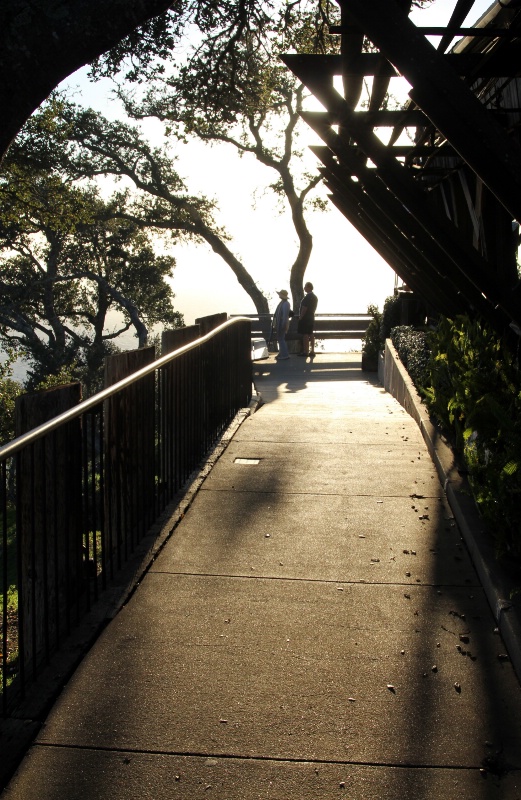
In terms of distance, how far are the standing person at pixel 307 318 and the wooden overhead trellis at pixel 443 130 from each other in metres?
9.08

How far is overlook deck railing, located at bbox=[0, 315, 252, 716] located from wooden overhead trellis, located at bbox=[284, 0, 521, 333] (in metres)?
2.41

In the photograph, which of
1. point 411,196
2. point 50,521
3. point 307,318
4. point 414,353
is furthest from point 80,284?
point 50,521

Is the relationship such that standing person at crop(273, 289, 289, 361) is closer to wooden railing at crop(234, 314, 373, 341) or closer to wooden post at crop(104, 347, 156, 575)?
wooden railing at crop(234, 314, 373, 341)

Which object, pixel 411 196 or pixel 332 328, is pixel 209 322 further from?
pixel 332 328

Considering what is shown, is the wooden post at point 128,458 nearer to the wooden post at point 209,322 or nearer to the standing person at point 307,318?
the wooden post at point 209,322

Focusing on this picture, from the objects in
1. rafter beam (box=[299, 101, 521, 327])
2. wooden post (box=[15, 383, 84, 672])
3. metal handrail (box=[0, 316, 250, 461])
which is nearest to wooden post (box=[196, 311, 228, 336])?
metal handrail (box=[0, 316, 250, 461])

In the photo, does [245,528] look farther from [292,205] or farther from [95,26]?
[292,205]

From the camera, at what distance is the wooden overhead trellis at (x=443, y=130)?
534 cm

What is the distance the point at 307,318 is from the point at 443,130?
21.0 m

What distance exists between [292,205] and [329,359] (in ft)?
47.7

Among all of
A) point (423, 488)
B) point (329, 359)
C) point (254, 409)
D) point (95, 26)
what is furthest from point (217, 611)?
point (329, 359)

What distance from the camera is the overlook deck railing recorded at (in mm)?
4352

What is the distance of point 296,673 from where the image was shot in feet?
13.8

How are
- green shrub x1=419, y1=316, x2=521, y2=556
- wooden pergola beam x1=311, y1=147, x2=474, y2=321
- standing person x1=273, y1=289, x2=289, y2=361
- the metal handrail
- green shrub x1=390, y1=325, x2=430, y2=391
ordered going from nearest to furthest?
the metal handrail < green shrub x1=419, y1=316, x2=521, y2=556 < wooden pergola beam x1=311, y1=147, x2=474, y2=321 < green shrub x1=390, y1=325, x2=430, y2=391 < standing person x1=273, y1=289, x2=289, y2=361
